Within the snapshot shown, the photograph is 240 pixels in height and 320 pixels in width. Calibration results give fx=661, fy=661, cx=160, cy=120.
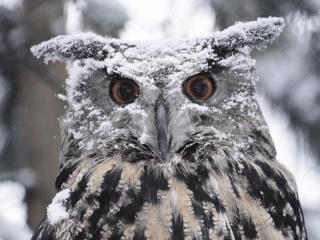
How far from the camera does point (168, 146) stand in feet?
6.08

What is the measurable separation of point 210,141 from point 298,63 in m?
1.38

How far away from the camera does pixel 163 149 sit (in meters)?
1.85

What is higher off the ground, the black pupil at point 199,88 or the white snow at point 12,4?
the white snow at point 12,4

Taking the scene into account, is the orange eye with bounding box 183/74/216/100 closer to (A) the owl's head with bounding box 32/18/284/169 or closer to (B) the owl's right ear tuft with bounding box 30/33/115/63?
(A) the owl's head with bounding box 32/18/284/169

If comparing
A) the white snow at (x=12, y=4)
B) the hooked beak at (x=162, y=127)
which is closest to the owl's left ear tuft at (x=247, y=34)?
the hooked beak at (x=162, y=127)

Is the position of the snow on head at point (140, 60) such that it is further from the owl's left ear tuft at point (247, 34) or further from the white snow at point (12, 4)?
the white snow at point (12, 4)

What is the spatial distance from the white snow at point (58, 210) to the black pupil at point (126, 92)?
0.33m

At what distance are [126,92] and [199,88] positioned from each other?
22 centimetres

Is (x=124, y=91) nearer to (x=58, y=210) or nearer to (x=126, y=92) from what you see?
(x=126, y=92)

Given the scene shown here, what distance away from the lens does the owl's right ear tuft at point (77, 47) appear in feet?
6.81

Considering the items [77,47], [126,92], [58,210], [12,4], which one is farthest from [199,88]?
[12,4]

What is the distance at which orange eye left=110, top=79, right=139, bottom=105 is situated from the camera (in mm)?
1943

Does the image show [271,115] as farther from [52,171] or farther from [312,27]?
[52,171]

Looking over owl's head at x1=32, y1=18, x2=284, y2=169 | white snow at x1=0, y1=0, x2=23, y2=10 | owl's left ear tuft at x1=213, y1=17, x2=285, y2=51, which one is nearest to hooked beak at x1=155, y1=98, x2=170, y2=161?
owl's head at x1=32, y1=18, x2=284, y2=169
